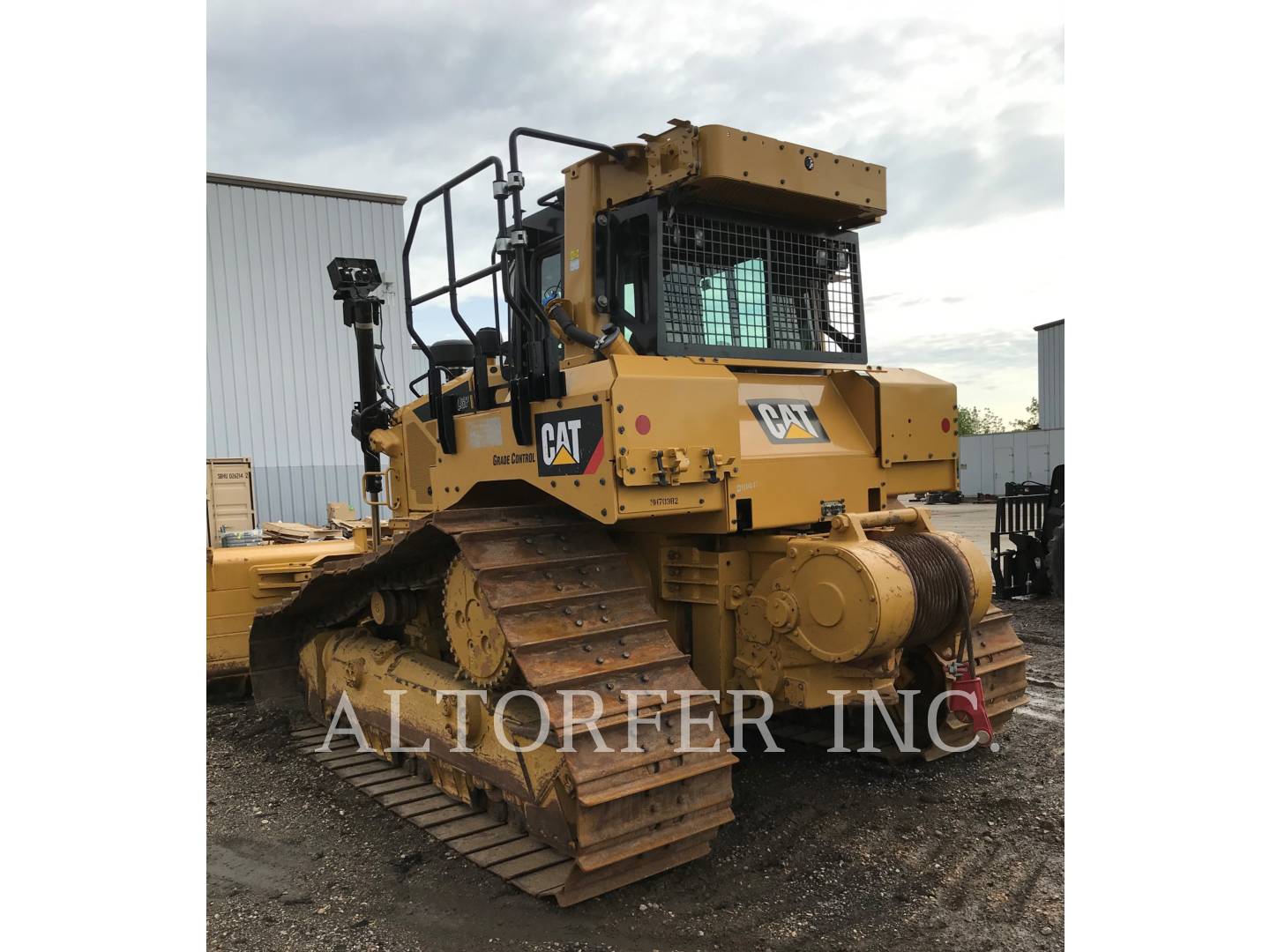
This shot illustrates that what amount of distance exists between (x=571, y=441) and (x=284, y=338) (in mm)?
14121

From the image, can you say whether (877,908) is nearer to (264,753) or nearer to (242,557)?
(264,753)

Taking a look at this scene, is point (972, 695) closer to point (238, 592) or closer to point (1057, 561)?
point (238, 592)

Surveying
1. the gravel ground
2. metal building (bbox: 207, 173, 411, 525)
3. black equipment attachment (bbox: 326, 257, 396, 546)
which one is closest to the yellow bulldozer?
the gravel ground

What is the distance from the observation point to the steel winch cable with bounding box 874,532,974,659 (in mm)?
3939

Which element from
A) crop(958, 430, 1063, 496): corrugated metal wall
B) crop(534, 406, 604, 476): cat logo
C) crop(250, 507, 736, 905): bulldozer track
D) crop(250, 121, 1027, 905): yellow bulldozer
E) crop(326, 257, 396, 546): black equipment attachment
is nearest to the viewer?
crop(250, 507, 736, 905): bulldozer track

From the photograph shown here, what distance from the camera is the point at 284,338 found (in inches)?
647

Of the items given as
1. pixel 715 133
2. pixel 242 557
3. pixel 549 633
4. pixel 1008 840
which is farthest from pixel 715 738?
pixel 242 557

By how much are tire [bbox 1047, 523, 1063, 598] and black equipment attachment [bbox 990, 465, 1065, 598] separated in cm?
1

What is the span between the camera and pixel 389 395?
6.52m

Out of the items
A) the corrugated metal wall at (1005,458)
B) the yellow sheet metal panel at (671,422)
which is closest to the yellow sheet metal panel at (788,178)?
the yellow sheet metal panel at (671,422)

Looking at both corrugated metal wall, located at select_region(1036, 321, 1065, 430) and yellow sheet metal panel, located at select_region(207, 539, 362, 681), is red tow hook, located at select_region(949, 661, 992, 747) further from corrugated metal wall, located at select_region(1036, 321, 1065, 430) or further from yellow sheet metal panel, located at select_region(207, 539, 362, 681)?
corrugated metal wall, located at select_region(1036, 321, 1065, 430)

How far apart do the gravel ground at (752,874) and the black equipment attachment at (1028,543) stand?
231 inches

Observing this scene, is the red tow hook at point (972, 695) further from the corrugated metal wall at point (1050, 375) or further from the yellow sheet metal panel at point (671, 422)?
the corrugated metal wall at point (1050, 375)

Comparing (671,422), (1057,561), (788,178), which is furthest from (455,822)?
(1057,561)
